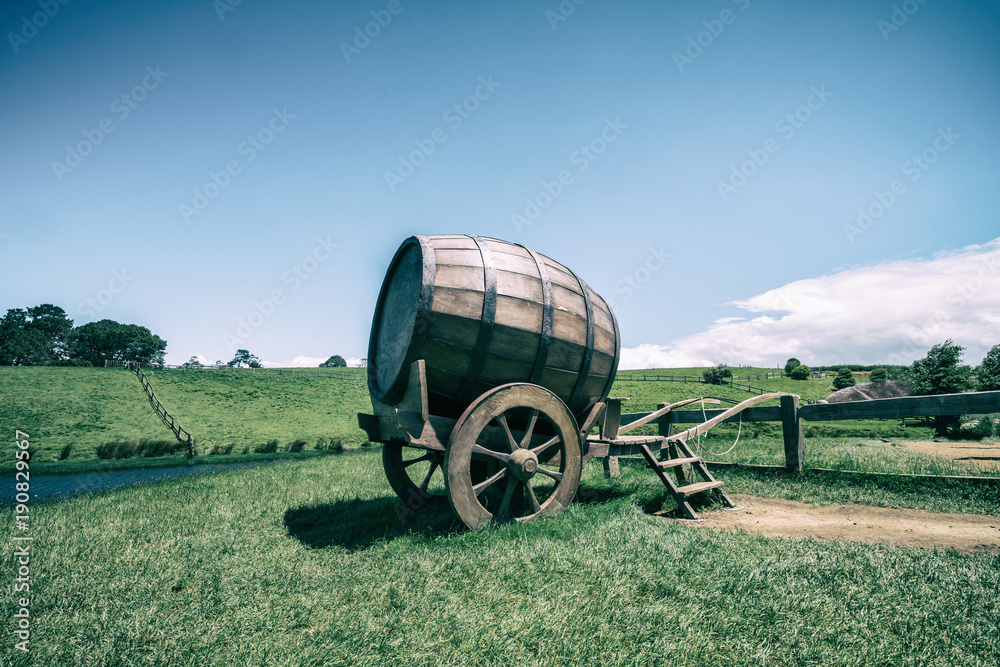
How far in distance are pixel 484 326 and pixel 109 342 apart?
92830mm

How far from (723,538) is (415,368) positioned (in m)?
3.16

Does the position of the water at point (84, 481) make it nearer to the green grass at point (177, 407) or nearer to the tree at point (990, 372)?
the green grass at point (177, 407)

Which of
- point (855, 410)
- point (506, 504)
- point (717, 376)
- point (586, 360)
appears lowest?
point (506, 504)

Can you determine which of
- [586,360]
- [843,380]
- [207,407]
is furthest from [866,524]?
[843,380]

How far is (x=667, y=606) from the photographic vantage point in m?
2.69

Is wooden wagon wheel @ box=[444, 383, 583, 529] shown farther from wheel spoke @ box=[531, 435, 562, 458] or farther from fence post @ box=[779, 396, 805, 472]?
fence post @ box=[779, 396, 805, 472]

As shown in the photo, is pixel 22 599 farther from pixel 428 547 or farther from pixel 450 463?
pixel 450 463

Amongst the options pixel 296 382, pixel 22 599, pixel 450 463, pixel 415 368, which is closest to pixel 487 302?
pixel 415 368

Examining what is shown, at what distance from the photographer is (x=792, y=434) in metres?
6.62

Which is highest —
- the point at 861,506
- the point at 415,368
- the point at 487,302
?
the point at 487,302

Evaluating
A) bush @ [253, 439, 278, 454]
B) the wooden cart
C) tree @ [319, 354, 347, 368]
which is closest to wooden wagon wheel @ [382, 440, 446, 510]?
the wooden cart

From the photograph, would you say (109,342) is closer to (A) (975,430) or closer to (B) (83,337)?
(B) (83,337)

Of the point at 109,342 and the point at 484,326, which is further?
the point at 109,342

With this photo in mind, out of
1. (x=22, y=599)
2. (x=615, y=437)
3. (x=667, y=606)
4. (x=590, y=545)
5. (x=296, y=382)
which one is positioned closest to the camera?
(x=667, y=606)
